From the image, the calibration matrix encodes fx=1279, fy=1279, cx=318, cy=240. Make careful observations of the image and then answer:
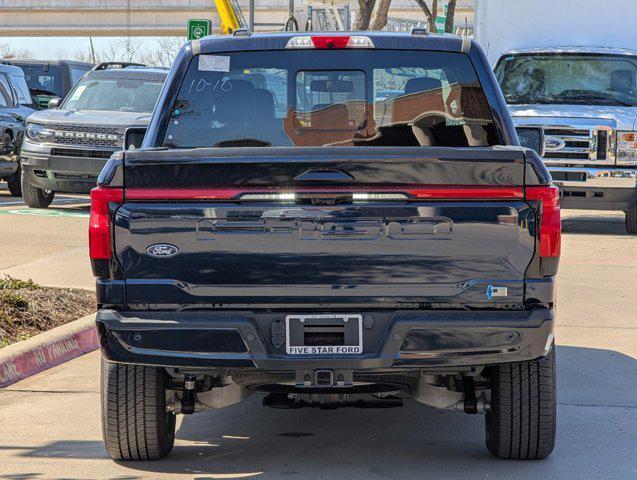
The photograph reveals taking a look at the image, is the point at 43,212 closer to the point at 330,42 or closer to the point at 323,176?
the point at 330,42

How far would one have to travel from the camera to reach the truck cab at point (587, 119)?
16500 millimetres

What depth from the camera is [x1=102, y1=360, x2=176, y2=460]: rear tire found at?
5.59m

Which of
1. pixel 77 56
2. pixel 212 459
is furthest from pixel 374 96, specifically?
pixel 77 56

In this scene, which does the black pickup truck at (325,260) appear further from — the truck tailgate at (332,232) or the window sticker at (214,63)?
the window sticker at (214,63)

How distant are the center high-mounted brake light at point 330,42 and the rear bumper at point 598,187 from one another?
33.9ft

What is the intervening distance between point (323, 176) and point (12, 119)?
15577 mm

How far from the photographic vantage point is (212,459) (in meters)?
5.96

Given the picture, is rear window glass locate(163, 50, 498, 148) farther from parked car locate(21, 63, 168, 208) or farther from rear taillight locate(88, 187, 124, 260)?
parked car locate(21, 63, 168, 208)

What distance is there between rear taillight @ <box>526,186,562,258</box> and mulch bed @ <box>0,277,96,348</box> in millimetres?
4056

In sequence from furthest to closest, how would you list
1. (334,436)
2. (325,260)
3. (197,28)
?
(197,28) → (334,436) → (325,260)

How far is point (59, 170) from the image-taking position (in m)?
17.3

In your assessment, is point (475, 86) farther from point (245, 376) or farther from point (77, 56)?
point (77, 56)

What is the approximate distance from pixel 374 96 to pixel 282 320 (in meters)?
1.80

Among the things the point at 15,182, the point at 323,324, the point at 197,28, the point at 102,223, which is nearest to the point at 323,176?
the point at 323,324
